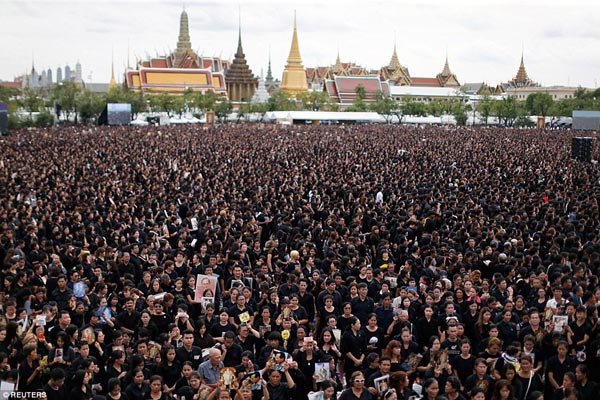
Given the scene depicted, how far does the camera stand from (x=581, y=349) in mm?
8172

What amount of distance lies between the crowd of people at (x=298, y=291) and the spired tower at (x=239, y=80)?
9434 centimetres

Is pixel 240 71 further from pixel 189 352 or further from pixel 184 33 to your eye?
pixel 189 352

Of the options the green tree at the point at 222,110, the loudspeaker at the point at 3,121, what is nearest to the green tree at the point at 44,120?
the loudspeaker at the point at 3,121

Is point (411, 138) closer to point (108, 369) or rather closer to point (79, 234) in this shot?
point (79, 234)

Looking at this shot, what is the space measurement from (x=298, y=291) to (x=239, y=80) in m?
107

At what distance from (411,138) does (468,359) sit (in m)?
37.6

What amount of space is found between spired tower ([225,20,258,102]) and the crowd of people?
94.3 metres

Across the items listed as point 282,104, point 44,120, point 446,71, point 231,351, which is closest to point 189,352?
point 231,351

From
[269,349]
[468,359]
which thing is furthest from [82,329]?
[468,359]

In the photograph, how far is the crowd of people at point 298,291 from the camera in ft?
24.2

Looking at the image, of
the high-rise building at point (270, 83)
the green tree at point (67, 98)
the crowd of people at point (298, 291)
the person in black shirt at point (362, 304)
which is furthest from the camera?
the high-rise building at point (270, 83)

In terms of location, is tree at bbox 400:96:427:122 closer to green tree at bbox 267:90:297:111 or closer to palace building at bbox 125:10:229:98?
Result: green tree at bbox 267:90:297:111

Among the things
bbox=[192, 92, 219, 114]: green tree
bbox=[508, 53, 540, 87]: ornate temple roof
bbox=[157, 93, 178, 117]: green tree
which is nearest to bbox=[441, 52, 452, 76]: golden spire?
bbox=[508, 53, 540, 87]: ornate temple roof

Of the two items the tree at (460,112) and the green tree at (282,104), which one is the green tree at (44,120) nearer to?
the green tree at (282,104)
